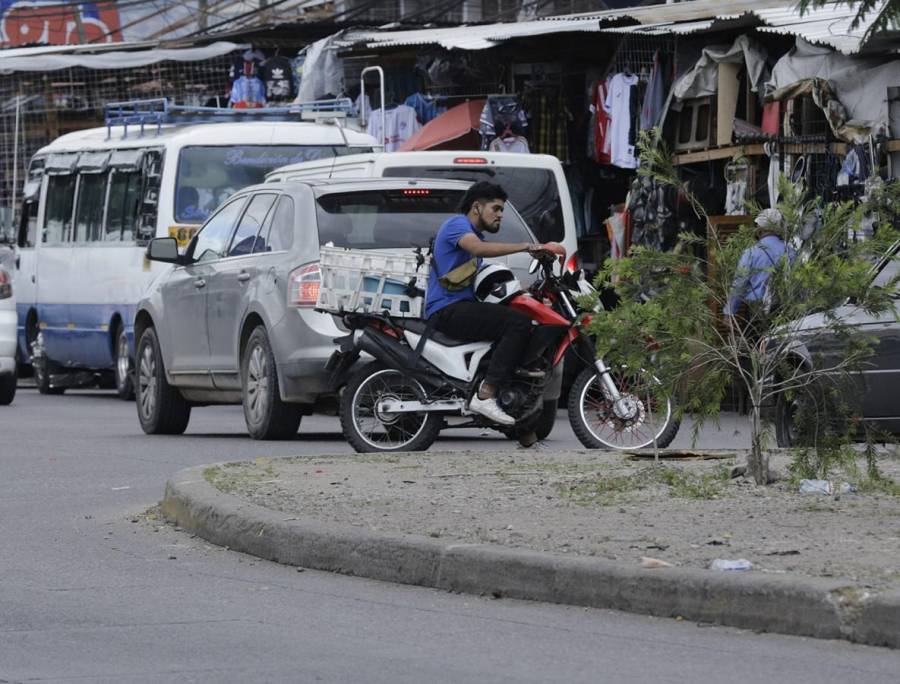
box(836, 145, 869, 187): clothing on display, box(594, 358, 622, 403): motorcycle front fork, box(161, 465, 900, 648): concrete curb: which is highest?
box(836, 145, 869, 187): clothing on display

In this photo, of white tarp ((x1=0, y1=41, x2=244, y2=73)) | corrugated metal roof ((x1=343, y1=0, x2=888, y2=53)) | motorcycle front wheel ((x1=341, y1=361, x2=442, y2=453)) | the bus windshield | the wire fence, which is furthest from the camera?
the wire fence

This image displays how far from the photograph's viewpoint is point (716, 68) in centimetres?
1898

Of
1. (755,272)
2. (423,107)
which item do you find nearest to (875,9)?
(755,272)

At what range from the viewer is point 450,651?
610cm

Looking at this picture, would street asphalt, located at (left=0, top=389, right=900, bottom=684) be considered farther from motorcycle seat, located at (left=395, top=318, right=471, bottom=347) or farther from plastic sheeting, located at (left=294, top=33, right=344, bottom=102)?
plastic sheeting, located at (left=294, top=33, right=344, bottom=102)

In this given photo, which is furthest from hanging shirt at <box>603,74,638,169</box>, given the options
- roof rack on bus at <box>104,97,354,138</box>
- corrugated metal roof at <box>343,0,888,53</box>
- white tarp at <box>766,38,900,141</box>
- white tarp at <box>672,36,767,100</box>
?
white tarp at <box>766,38,900,141</box>

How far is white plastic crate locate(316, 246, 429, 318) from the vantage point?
12.4 m

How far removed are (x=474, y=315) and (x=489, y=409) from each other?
58cm

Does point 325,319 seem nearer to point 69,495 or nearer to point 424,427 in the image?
point 424,427

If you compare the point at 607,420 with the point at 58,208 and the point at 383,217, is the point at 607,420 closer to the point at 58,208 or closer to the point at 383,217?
the point at 383,217

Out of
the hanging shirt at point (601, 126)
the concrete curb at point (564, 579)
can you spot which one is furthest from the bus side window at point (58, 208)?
the concrete curb at point (564, 579)

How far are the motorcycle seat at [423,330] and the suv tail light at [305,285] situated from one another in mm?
958

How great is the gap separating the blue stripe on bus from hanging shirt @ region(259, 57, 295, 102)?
5.90m

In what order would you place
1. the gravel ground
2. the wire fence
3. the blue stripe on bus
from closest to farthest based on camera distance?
the gravel ground < the blue stripe on bus < the wire fence
